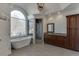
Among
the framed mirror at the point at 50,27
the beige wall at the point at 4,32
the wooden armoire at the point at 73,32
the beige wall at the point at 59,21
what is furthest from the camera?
the framed mirror at the point at 50,27

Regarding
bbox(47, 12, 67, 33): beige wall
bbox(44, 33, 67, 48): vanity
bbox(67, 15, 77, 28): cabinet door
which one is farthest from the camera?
bbox(47, 12, 67, 33): beige wall

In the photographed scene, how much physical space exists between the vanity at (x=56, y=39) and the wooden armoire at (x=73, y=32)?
0.34 meters

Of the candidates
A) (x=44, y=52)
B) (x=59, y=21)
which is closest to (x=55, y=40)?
(x=59, y=21)

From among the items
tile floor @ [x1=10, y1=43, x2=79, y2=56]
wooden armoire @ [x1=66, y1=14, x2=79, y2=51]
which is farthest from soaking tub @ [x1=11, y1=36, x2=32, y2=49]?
wooden armoire @ [x1=66, y1=14, x2=79, y2=51]

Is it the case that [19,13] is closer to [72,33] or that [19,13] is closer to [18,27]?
[18,27]

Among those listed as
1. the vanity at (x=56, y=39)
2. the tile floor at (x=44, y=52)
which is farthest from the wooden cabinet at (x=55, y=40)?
the tile floor at (x=44, y=52)

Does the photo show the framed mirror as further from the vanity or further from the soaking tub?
the soaking tub

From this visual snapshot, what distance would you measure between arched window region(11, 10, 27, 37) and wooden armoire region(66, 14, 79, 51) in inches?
162

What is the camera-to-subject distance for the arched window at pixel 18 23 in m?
7.75

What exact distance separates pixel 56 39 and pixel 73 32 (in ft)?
5.20

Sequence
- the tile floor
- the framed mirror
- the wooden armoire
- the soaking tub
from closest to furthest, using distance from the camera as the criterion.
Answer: the tile floor
the wooden armoire
the soaking tub
the framed mirror

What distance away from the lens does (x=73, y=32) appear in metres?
6.02

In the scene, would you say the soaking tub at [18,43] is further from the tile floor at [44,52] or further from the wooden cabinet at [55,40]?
the wooden cabinet at [55,40]

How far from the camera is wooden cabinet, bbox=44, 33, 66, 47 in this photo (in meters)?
6.74
